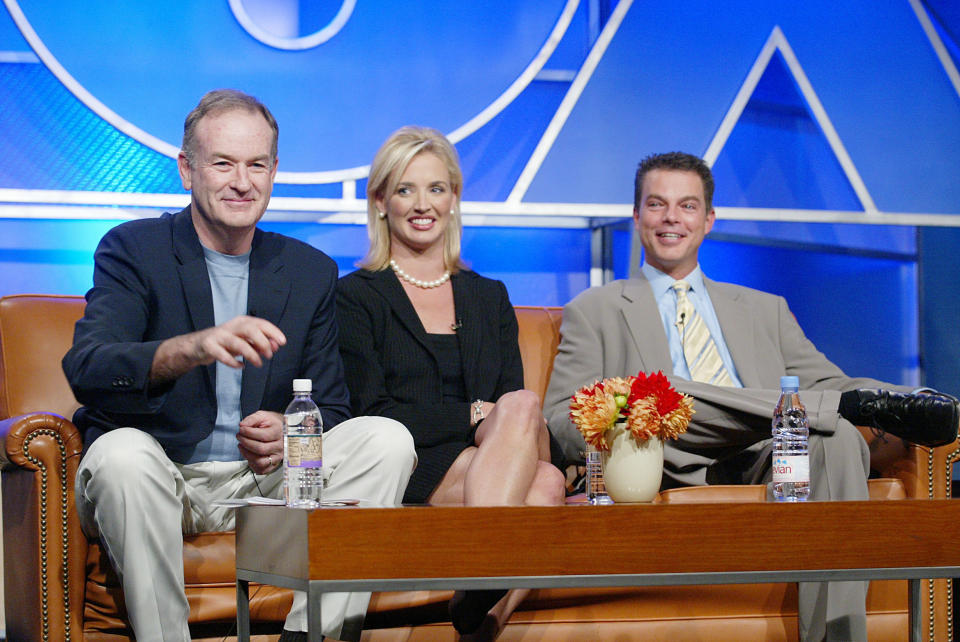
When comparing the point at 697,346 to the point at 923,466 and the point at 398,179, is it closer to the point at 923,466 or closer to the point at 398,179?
the point at 923,466

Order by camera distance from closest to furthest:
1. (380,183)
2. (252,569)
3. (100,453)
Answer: (252,569), (100,453), (380,183)

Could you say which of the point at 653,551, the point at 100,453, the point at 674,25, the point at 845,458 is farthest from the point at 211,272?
the point at 674,25

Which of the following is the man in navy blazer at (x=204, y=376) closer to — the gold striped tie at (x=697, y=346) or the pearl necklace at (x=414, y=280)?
the pearl necklace at (x=414, y=280)

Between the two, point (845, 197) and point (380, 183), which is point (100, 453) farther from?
point (845, 197)

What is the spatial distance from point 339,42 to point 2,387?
1.69 metres

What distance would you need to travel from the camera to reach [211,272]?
99.1 inches

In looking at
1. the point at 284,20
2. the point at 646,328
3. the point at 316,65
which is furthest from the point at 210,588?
the point at 284,20

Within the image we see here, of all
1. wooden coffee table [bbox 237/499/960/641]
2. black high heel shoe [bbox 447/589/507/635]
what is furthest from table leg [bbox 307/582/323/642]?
black high heel shoe [bbox 447/589/507/635]

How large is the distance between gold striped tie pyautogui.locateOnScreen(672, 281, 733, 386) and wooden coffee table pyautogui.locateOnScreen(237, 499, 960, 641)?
1.19 metres

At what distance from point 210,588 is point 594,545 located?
0.97 m

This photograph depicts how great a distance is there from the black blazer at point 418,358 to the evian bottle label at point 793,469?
2.66 feet

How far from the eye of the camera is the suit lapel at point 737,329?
10.0 ft

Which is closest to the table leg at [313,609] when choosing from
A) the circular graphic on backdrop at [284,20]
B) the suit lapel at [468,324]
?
the suit lapel at [468,324]

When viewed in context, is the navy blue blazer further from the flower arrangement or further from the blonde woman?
the flower arrangement
